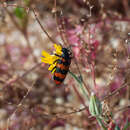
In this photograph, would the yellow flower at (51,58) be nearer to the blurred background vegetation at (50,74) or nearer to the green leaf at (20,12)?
the blurred background vegetation at (50,74)

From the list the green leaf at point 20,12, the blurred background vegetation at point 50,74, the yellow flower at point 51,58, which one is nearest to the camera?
the yellow flower at point 51,58

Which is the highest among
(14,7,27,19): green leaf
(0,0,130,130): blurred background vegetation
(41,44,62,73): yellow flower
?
(14,7,27,19): green leaf

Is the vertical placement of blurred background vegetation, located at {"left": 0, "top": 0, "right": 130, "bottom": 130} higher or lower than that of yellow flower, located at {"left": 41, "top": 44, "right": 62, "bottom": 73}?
higher

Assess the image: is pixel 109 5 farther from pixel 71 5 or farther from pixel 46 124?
pixel 46 124

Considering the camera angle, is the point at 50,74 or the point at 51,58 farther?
the point at 50,74

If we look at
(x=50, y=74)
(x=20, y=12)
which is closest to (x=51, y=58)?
(x=50, y=74)

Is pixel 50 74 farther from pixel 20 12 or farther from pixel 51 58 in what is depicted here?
pixel 51 58

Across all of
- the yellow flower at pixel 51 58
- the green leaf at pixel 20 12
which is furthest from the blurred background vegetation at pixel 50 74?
the yellow flower at pixel 51 58

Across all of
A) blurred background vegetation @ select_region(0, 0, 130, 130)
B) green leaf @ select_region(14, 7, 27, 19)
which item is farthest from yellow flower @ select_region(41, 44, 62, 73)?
green leaf @ select_region(14, 7, 27, 19)

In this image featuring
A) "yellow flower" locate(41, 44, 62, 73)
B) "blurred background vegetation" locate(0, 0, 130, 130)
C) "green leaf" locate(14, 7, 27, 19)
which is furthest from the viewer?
"green leaf" locate(14, 7, 27, 19)

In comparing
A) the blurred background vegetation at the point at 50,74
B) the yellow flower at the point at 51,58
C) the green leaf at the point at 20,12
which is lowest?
the yellow flower at the point at 51,58

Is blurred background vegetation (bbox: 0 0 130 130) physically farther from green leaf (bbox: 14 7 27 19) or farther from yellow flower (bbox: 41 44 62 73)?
yellow flower (bbox: 41 44 62 73)

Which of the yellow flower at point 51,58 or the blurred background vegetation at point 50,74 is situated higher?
the blurred background vegetation at point 50,74
